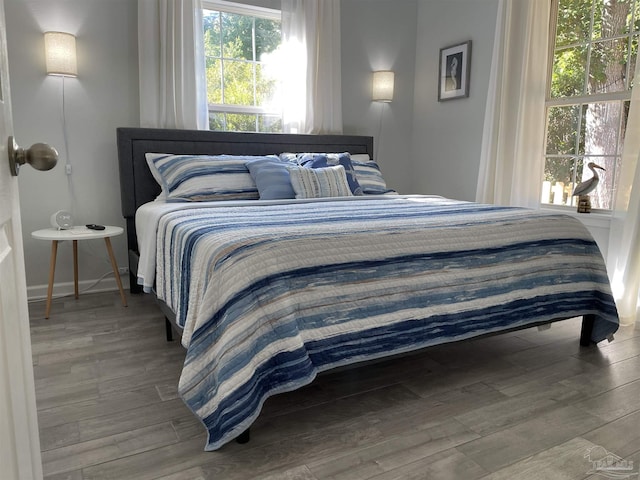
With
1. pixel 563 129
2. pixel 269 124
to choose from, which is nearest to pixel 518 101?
pixel 563 129


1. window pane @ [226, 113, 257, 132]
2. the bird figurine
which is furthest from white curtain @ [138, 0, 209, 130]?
the bird figurine

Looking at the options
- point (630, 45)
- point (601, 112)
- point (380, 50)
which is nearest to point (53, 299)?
point (380, 50)

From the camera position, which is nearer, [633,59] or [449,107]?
[633,59]

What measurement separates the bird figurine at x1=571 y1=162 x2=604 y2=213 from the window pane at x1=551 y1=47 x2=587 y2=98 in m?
0.57

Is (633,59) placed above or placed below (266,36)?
below

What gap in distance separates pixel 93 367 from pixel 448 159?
3307 mm

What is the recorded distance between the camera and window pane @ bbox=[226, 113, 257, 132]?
3.81m

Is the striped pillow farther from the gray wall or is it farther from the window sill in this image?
the window sill

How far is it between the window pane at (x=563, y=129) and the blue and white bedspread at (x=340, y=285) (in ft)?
4.52

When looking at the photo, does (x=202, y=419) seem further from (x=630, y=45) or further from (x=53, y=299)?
(x=630, y=45)

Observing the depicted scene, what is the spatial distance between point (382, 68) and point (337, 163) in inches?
61.0

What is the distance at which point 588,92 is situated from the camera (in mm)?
3299

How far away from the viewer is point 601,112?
324 cm

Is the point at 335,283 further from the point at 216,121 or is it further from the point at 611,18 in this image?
the point at 611,18
